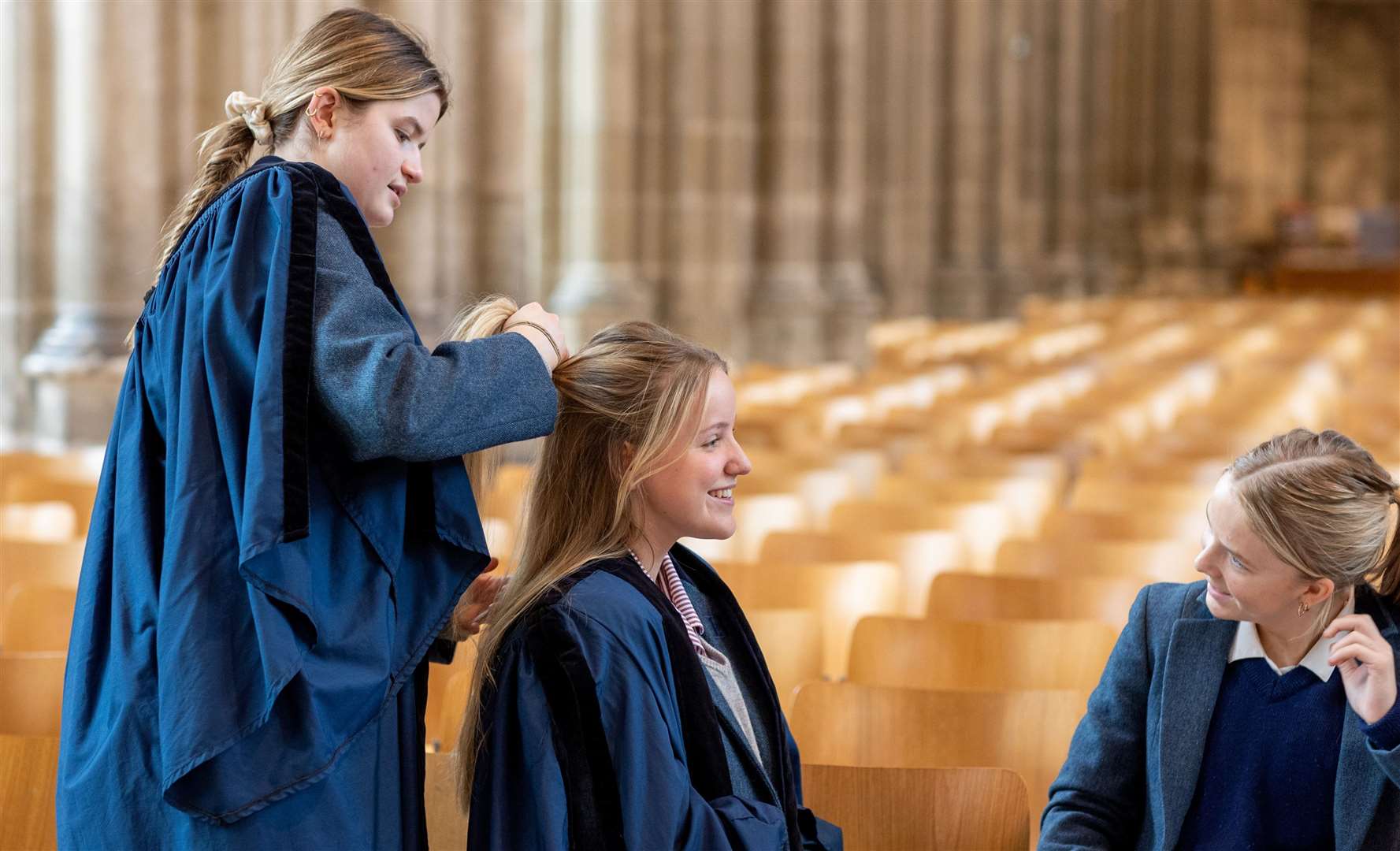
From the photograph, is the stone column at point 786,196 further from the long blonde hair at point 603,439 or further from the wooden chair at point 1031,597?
the long blonde hair at point 603,439

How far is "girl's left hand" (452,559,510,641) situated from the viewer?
2.26m

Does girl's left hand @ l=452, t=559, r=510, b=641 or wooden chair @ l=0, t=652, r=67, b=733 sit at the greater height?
girl's left hand @ l=452, t=559, r=510, b=641

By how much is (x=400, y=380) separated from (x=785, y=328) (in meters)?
13.6

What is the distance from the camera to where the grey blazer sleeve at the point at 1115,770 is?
2.48 m

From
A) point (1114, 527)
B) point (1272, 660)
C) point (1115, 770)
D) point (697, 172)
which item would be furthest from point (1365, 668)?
point (697, 172)

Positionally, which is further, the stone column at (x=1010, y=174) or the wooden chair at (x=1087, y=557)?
the stone column at (x=1010, y=174)

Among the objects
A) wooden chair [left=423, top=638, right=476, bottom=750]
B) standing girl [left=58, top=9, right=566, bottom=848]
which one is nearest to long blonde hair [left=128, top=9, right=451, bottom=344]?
standing girl [left=58, top=9, right=566, bottom=848]

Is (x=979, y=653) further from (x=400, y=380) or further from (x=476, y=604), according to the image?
(x=400, y=380)

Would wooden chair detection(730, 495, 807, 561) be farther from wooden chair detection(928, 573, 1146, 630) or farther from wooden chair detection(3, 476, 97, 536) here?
wooden chair detection(3, 476, 97, 536)

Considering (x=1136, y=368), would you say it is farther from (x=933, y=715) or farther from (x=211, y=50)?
(x=933, y=715)

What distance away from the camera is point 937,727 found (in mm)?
3352

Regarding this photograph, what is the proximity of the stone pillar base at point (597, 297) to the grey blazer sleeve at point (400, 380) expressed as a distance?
1085 centimetres

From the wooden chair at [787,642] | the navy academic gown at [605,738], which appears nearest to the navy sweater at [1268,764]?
the navy academic gown at [605,738]

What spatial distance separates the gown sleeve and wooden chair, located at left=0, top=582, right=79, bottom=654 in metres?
2.42
